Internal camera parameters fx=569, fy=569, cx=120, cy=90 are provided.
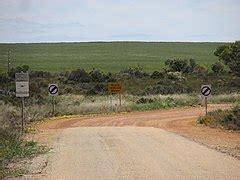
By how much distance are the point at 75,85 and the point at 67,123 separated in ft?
132

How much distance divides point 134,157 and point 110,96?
121 ft

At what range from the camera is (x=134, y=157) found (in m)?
16.3

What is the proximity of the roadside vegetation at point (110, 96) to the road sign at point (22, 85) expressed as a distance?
1.68 metres

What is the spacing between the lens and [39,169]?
Answer: 14.6m

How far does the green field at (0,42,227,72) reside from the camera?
10906cm

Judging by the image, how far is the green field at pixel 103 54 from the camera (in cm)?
Result: 10906

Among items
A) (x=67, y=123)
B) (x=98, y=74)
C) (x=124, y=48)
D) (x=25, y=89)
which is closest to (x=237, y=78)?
(x=98, y=74)

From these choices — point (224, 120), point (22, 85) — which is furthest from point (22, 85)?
point (224, 120)

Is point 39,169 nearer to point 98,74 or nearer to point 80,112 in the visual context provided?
point 80,112

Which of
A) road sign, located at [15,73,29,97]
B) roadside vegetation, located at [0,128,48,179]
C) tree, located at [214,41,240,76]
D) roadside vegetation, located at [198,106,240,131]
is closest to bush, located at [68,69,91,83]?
tree, located at [214,41,240,76]

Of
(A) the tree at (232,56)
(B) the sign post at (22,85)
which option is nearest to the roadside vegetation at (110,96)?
(A) the tree at (232,56)

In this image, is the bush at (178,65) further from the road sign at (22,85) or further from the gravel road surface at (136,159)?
the gravel road surface at (136,159)

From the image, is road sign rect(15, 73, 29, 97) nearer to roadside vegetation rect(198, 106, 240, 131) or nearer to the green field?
roadside vegetation rect(198, 106, 240, 131)

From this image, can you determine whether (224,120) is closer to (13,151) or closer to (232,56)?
(13,151)
